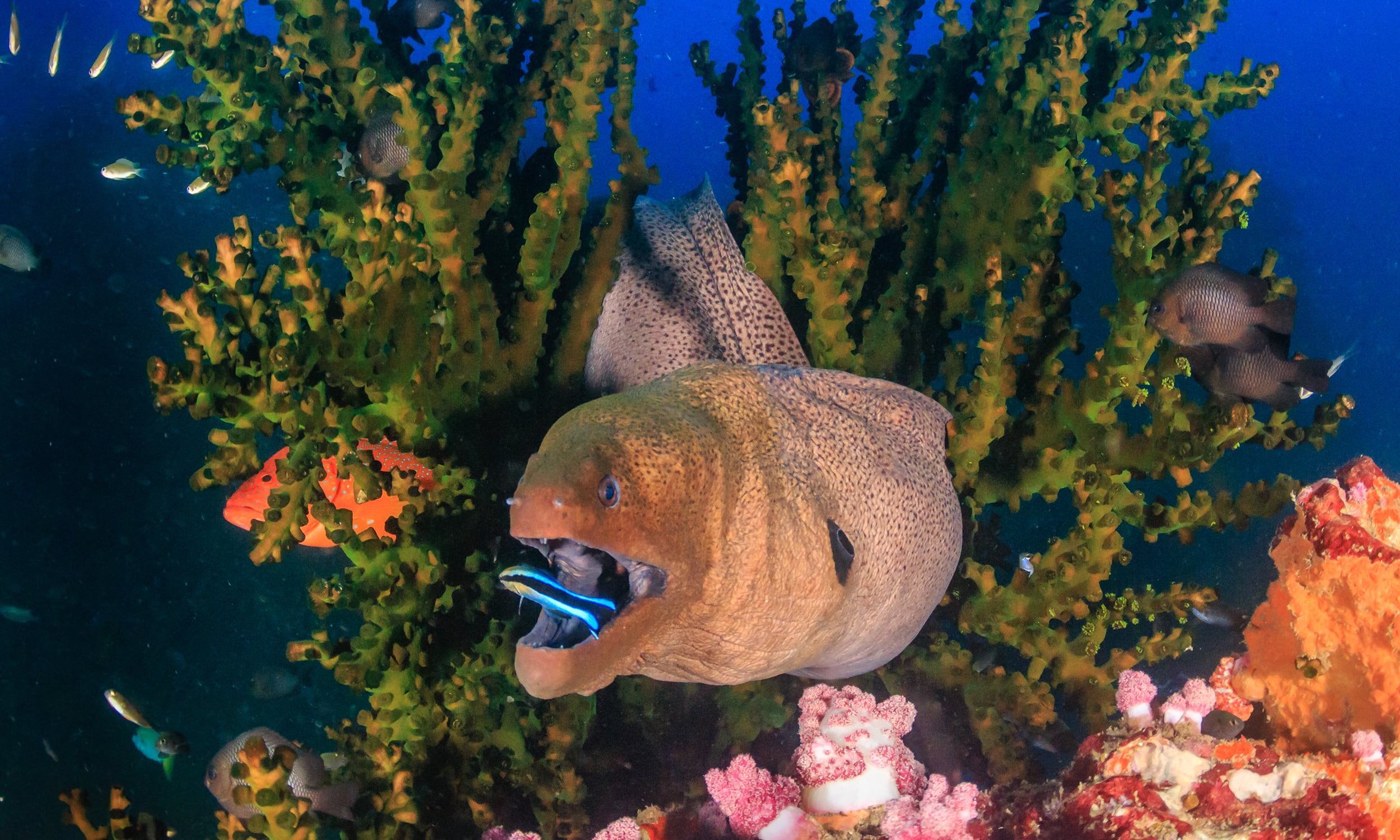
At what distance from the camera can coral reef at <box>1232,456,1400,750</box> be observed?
2.67 metres

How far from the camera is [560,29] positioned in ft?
12.1

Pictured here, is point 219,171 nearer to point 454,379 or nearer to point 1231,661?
point 454,379

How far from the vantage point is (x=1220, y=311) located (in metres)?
2.61

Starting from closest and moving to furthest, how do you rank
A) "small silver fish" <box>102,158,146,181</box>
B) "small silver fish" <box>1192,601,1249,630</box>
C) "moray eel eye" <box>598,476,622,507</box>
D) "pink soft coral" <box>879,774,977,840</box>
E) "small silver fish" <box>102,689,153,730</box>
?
"moray eel eye" <box>598,476,622,507</box> < "pink soft coral" <box>879,774,977,840</box> < "small silver fish" <box>1192,601,1249,630</box> < "small silver fish" <box>102,689,153,730</box> < "small silver fish" <box>102,158,146,181</box>

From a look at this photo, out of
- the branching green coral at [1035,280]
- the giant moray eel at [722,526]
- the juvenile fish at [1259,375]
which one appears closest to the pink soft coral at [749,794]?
the giant moray eel at [722,526]

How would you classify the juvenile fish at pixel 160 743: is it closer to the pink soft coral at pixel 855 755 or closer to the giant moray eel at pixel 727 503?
the giant moray eel at pixel 727 503

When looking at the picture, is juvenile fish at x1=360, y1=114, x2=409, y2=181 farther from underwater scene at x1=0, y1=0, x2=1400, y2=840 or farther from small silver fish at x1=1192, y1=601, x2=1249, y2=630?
small silver fish at x1=1192, y1=601, x2=1249, y2=630

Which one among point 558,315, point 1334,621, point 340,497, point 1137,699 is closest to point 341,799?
point 340,497

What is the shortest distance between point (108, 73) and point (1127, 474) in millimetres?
18020

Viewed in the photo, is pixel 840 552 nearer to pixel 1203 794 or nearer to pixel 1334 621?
pixel 1203 794

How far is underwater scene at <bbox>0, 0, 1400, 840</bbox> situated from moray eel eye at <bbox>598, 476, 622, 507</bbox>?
0.05 ft

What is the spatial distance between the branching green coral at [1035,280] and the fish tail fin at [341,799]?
7.42 feet

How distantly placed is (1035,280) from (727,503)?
1765 millimetres

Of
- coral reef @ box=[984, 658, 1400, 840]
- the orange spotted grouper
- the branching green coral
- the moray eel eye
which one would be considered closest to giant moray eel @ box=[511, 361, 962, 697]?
the moray eel eye
